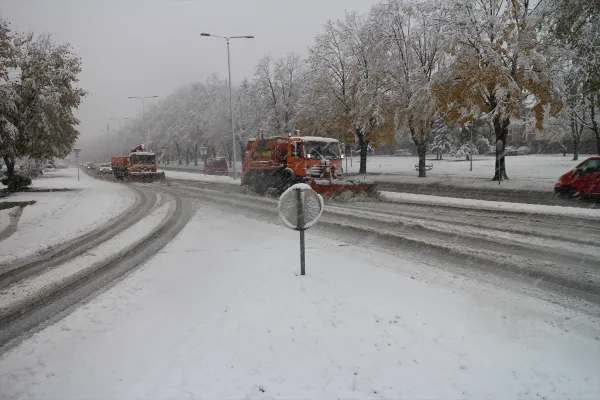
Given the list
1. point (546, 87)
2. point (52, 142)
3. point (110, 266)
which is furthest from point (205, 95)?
point (110, 266)

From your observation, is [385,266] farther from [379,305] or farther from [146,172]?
[146,172]

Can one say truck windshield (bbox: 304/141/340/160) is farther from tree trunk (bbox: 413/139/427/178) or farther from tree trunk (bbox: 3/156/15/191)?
tree trunk (bbox: 3/156/15/191)

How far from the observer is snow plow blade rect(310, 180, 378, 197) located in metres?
16.3

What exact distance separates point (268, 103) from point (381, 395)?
42606mm

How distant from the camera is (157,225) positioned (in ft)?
39.3

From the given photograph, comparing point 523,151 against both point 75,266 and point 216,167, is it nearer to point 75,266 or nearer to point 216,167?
point 216,167

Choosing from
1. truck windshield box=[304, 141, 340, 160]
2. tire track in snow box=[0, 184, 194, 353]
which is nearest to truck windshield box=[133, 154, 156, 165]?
truck windshield box=[304, 141, 340, 160]

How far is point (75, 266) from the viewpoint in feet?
A: 25.3

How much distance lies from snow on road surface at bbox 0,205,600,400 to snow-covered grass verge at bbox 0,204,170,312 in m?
1.24

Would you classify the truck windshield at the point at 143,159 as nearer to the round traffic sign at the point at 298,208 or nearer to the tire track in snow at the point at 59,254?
the tire track in snow at the point at 59,254

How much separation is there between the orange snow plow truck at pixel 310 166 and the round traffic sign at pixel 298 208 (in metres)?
9.98

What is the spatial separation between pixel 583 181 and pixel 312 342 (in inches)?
588

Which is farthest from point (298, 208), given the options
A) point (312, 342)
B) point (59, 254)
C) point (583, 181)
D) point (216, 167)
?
point (216, 167)

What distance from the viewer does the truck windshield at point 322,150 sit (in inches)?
678
